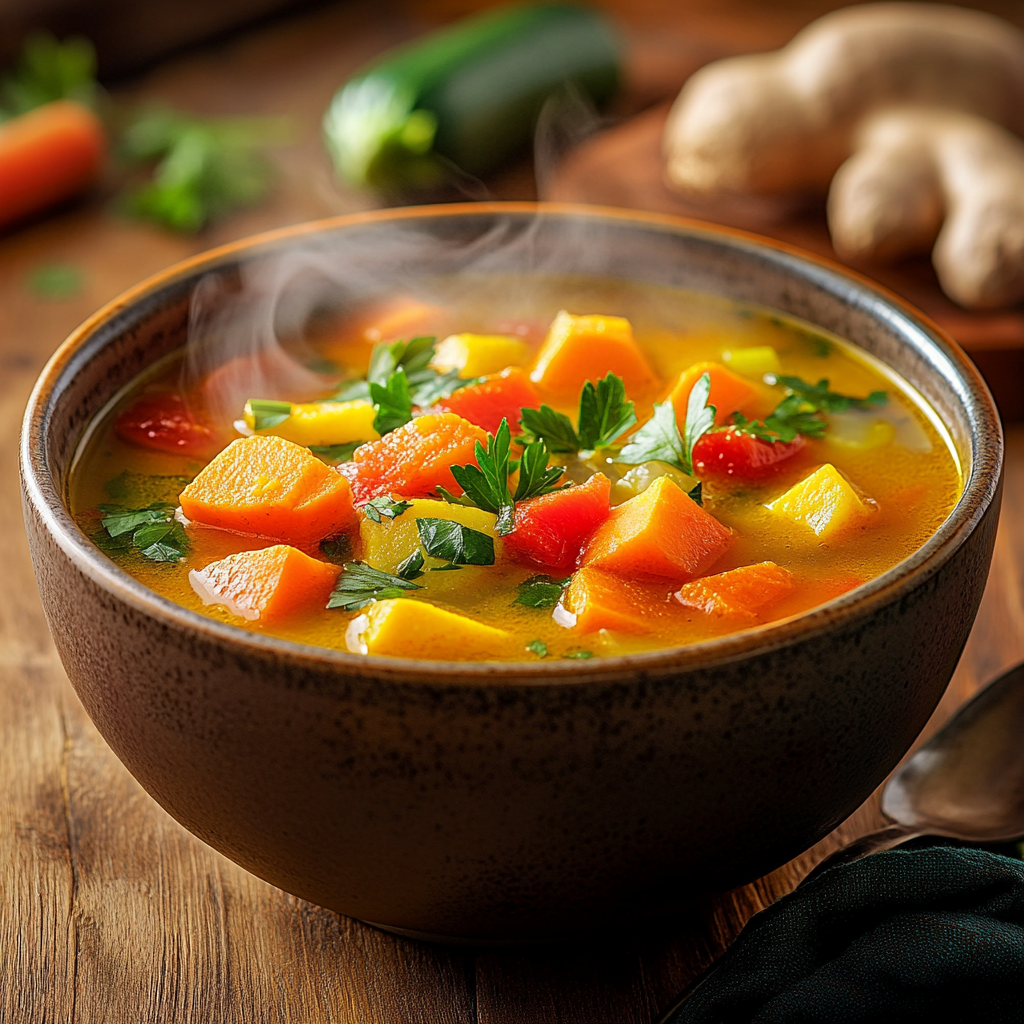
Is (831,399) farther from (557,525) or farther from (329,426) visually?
(329,426)

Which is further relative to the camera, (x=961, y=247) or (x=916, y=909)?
(x=961, y=247)

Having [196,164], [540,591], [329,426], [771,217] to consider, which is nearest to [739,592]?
[540,591]

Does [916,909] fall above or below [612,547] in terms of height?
below

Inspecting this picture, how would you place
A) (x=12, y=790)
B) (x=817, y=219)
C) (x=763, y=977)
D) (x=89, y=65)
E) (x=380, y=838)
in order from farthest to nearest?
(x=89, y=65), (x=817, y=219), (x=12, y=790), (x=763, y=977), (x=380, y=838)

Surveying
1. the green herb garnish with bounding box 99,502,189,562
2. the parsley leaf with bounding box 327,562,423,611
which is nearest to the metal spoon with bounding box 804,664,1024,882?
the parsley leaf with bounding box 327,562,423,611

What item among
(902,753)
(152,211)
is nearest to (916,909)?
(902,753)

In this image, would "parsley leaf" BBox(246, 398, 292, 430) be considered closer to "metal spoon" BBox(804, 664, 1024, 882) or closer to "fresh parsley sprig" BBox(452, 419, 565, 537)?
"fresh parsley sprig" BBox(452, 419, 565, 537)

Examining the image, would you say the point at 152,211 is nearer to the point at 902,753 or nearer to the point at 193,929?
the point at 193,929
